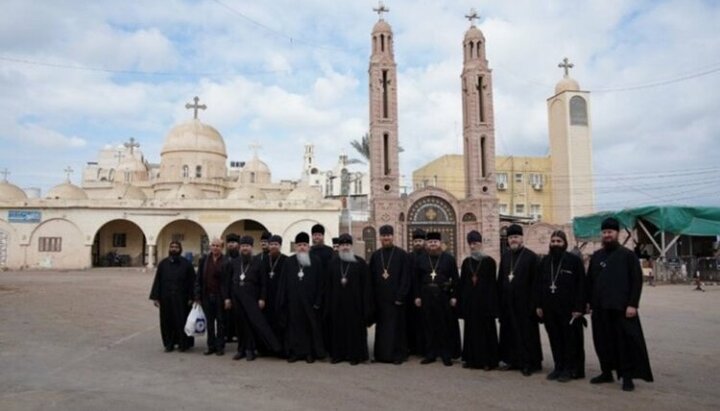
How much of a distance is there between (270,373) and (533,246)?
1186 inches

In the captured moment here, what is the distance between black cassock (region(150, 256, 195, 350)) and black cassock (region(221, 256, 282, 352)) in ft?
2.65

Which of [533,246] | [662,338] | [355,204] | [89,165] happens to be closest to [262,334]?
[662,338]

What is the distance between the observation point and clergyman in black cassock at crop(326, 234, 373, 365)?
7102mm

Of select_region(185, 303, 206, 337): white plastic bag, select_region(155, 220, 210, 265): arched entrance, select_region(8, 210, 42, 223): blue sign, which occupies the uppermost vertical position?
select_region(8, 210, 42, 223): blue sign

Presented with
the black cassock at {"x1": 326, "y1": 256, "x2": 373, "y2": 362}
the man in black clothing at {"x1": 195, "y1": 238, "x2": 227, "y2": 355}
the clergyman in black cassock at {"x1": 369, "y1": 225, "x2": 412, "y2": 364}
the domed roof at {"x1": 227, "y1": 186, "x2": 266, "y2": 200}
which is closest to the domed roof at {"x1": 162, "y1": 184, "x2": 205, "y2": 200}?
the domed roof at {"x1": 227, "y1": 186, "x2": 266, "y2": 200}

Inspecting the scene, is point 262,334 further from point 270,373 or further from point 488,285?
point 488,285

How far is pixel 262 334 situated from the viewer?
289 inches

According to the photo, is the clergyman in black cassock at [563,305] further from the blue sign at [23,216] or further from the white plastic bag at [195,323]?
the blue sign at [23,216]

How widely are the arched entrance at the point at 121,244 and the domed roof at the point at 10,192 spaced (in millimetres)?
4877

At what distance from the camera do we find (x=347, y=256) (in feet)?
24.6

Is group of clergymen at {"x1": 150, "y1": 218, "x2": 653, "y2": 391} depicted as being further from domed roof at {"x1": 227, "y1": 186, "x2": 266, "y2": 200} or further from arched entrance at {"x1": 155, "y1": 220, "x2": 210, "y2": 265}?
arched entrance at {"x1": 155, "y1": 220, "x2": 210, "y2": 265}

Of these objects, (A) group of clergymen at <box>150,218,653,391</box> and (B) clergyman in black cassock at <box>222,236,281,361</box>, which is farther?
(B) clergyman in black cassock at <box>222,236,281,361</box>

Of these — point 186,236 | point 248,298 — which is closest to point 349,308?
point 248,298

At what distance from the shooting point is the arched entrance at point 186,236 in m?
34.2
